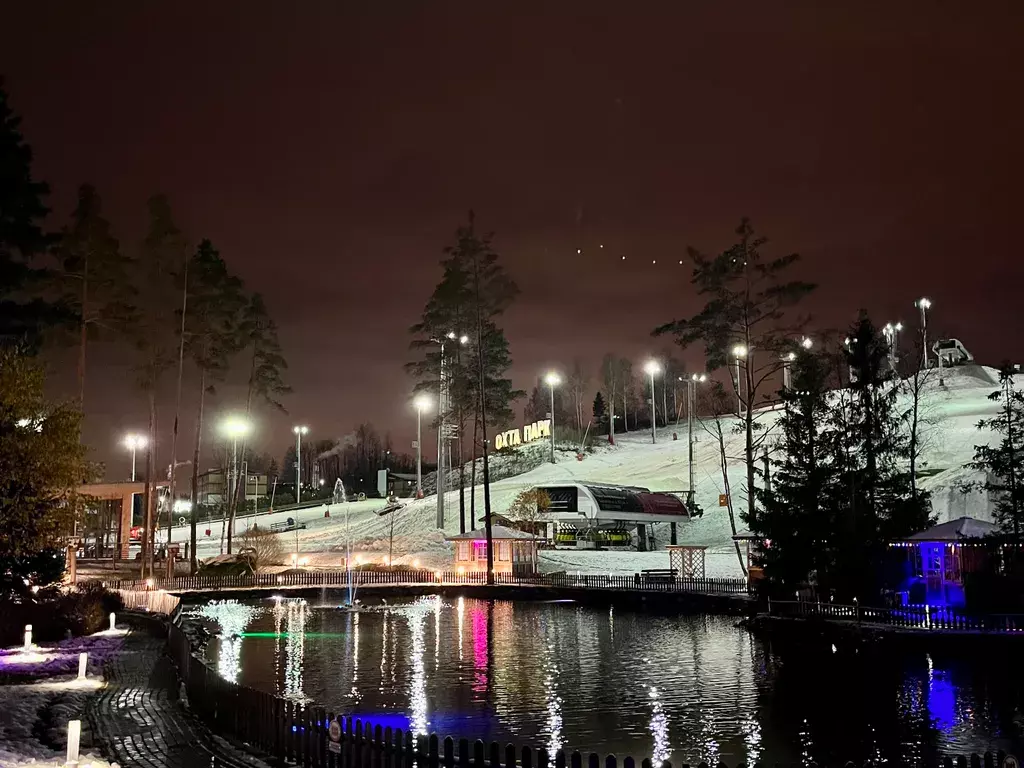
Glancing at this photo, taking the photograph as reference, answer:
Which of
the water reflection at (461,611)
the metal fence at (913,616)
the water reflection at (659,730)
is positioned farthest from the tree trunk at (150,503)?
the water reflection at (659,730)

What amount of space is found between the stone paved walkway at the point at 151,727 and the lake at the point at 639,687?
290 cm

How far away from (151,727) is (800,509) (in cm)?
2749

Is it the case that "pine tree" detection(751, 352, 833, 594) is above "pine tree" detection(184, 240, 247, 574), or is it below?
below

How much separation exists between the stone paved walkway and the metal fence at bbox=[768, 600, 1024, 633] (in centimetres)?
2143

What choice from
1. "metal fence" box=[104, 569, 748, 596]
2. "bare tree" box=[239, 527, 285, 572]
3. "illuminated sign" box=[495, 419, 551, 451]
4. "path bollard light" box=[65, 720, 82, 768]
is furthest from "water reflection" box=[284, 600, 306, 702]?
"illuminated sign" box=[495, 419, 551, 451]

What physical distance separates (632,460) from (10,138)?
8251 cm

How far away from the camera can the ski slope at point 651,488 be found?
60.2 m

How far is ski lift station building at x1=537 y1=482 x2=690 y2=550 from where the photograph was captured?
2653 inches

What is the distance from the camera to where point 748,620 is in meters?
32.7

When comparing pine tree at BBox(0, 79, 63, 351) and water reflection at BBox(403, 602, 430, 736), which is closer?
water reflection at BBox(403, 602, 430, 736)

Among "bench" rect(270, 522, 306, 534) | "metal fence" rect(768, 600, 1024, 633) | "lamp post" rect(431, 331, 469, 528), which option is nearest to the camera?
"metal fence" rect(768, 600, 1024, 633)

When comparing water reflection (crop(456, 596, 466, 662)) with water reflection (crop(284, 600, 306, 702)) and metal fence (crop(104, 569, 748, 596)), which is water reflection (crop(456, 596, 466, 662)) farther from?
water reflection (crop(284, 600, 306, 702))

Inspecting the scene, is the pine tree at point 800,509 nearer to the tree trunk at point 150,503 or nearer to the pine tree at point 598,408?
the tree trunk at point 150,503

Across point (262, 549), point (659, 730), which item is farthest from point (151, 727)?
point (262, 549)
